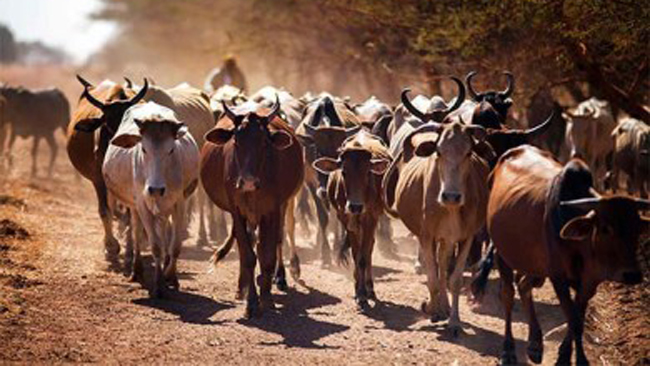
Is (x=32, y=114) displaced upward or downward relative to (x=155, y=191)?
upward

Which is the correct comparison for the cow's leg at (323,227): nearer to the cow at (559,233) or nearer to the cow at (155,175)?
the cow at (155,175)

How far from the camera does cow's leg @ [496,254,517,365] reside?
29.5 ft

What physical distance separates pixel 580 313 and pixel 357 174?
358 cm

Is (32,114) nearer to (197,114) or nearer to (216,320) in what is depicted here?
(197,114)

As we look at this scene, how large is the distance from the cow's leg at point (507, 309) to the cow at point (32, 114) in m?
15.4

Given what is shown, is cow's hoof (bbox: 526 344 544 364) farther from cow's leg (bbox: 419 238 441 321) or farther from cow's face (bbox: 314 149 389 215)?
cow's face (bbox: 314 149 389 215)

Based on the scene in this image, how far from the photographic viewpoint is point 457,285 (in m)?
10.2

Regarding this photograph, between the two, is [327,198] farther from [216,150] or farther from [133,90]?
[133,90]

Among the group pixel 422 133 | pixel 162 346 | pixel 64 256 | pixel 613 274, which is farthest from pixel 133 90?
pixel 613 274

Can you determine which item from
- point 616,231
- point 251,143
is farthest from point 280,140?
point 616,231

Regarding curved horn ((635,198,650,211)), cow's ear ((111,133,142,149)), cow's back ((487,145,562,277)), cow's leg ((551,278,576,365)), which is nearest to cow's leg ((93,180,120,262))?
cow's ear ((111,133,142,149))

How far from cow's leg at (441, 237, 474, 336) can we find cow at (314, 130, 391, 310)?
1.11 metres

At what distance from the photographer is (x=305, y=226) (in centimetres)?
1688

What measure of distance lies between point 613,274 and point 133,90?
805cm
